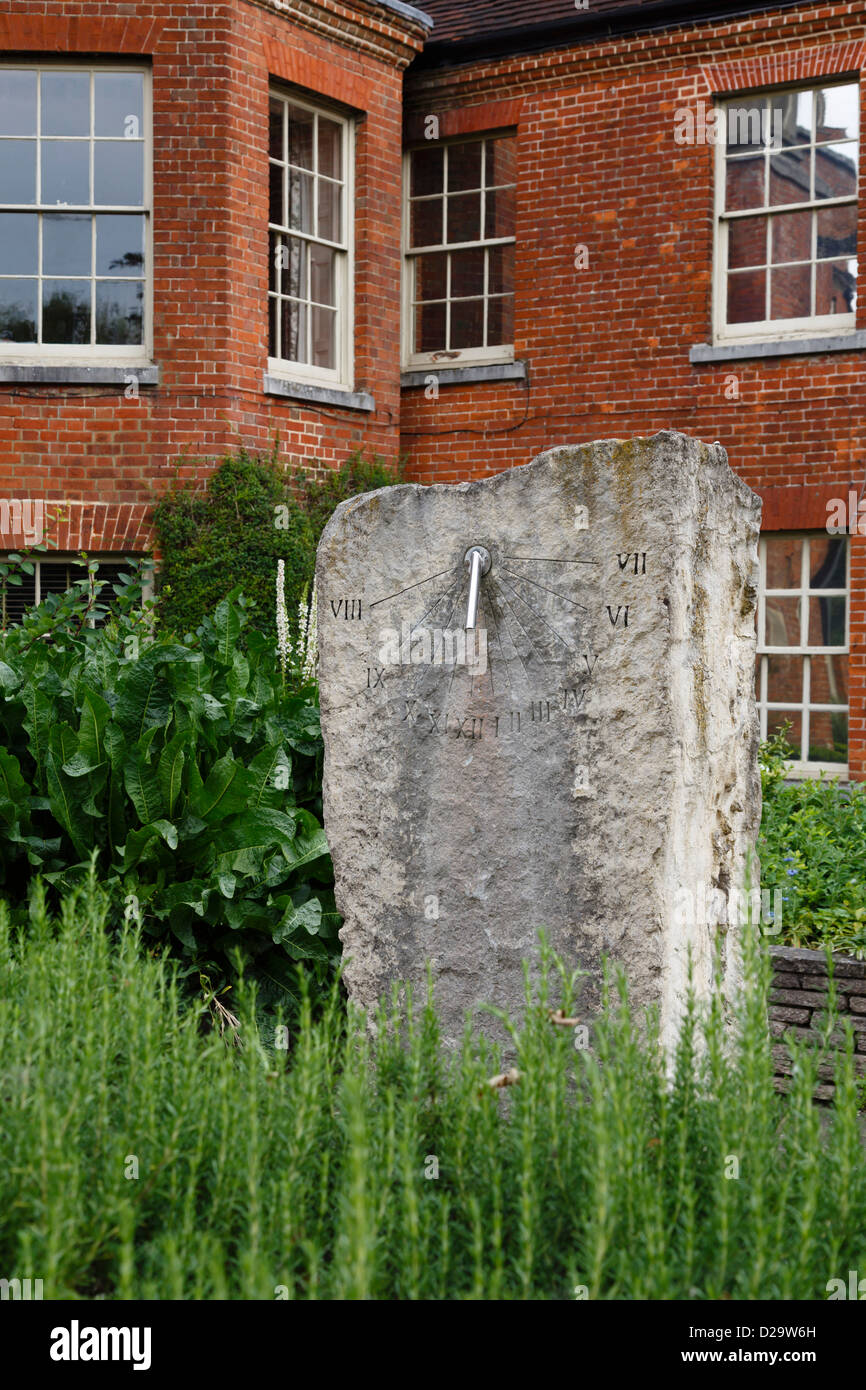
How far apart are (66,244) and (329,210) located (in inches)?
85.3

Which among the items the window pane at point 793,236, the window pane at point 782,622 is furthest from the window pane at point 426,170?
the window pane at point 782,622

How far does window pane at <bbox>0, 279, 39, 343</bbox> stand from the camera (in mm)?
10562

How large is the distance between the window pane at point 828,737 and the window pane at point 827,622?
1.78 feet

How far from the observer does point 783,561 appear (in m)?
10.9

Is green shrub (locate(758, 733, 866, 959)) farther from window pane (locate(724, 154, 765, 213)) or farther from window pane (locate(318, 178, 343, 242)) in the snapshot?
window pane (locate(318, 178, 343, 242))

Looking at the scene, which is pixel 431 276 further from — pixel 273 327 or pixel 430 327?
pixel 273 327

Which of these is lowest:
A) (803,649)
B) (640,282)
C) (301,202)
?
(803,649)

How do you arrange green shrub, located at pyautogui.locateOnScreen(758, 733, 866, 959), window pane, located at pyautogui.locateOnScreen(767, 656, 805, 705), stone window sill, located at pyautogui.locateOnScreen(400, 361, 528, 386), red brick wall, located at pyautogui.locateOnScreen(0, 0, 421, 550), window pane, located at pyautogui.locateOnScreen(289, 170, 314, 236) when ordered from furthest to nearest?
1. stone window sill, located at pyautogui.locateOnScreen(400, 361, 528, 386)
2. window pane, located at pyautogui.locateOnScreen(289, 170, 314, 236)
3. window pane, located at pyautogui.locateOnScreen(767, 656, 805, 705)
4. red brick wall, located at pyautogui.locateOnScreen(0, 0, 421, 550)
5. green shrub, located at pyautogui.locateOnScreen(758, 733, 866, 959)

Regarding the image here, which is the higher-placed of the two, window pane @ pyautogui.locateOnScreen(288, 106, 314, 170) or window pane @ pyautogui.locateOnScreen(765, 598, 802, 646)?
window pane @ pyautogui.locateOnScreen(288, 106, 314, 170)

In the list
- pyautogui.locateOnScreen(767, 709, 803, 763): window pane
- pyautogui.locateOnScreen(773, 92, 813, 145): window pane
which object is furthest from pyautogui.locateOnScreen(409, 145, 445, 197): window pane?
pyautogui.locateOnScreen(767, 709, 803, 763): window pane

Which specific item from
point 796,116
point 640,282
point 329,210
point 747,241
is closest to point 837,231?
point 747,241

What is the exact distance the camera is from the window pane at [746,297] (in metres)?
11.0

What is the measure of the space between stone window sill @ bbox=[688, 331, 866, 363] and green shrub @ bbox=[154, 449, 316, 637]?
3.46 metres

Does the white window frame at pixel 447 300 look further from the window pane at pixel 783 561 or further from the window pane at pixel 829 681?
the window pane at pixel 829 681
